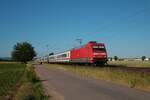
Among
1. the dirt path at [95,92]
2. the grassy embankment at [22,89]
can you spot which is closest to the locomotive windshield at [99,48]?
the grassy embankment at [22,89]

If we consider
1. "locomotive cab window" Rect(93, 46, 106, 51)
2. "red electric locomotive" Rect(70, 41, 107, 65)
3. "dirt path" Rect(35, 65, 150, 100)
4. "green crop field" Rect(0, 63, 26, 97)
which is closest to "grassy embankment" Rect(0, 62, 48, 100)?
"green crop field" Rect(0, 63, 26, 97)

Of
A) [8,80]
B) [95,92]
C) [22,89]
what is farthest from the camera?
[8,80]

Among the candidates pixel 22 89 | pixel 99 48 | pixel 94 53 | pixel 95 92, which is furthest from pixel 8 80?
pixel 99 48

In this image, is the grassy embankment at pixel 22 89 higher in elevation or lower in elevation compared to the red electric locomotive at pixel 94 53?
lower

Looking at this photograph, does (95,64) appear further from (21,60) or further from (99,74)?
(21,60)

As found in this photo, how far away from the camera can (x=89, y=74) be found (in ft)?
101

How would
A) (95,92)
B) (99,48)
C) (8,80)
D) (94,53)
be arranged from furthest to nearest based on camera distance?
(99,48) → (94,53) → (8,80) → (95,92)

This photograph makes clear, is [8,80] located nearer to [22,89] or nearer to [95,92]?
[22,89]

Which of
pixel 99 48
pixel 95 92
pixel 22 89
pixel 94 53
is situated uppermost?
pixel 99 48

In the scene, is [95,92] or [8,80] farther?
[8,80]

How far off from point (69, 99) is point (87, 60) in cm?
3367

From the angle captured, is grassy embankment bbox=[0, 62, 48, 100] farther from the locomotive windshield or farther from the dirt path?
the locomotive windshield

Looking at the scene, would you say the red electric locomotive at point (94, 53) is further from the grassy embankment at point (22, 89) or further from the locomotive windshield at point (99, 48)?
the grassy embankment at point (22, 89)

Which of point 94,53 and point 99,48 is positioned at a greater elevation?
point 99,48
